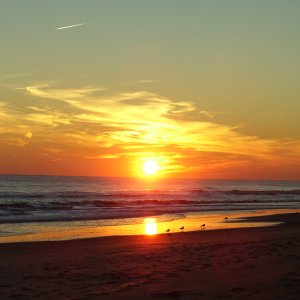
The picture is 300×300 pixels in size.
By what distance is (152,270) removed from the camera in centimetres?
1039

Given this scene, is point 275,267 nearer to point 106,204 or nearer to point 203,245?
point 203,245

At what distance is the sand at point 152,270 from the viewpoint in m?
8.09

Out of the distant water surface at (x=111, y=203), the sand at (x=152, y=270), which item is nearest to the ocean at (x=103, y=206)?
the distant water surface at (x=111, y=203)

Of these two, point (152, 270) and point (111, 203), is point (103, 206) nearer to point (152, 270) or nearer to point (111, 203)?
point (111, 203)

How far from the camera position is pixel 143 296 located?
791 centimetres

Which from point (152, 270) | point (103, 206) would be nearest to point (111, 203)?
point (103, 206)

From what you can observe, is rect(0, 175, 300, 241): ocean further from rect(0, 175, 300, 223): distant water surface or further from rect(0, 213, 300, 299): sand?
rect(0, 213, 300, 299): sand

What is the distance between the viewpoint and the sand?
809cm

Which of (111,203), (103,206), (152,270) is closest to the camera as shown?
(152,270)

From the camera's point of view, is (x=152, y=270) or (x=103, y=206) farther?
(x=103, y=206)

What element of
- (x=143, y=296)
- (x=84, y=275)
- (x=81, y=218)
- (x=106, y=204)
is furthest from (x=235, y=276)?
(x=106, y=204)

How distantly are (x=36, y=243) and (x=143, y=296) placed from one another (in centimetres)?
951

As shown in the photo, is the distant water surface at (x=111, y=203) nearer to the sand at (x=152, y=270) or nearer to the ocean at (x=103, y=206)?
the ocean at (x=103, y=206)

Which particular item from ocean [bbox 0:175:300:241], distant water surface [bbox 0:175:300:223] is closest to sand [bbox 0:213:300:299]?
ocean [bbox 0:175:300:241]
